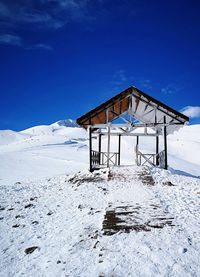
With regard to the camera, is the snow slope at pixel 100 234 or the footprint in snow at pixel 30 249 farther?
the footprint in snow at pixel 30 249

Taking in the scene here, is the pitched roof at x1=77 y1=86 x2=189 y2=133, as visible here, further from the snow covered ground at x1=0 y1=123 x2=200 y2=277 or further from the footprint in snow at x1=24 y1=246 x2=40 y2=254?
the footprint in snow at x1=24 y1=246 x2=40 y2=254

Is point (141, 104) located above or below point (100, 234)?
above

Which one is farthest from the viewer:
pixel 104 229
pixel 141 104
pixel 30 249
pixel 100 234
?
pixel 141 104

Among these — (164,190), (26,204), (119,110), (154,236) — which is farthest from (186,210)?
(119,110)

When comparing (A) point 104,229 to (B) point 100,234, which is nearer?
(B) point 100,234

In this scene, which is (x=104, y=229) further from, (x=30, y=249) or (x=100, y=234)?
(x=30, y=249)

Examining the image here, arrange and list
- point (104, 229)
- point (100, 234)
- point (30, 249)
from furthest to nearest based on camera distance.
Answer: point (104, 229)
point (100, 234)
point (30, 249)

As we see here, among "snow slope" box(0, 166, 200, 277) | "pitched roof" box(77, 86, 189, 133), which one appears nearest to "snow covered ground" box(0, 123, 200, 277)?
"snow slope" box(0, 166, 200, 277)

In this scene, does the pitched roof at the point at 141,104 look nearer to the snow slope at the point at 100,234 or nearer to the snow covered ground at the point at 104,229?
the snow covered ground at the point at 104,229

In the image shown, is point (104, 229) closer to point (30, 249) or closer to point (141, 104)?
point (30, 249)

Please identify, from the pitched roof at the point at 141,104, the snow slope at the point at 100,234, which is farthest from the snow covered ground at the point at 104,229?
the pitched roof at the point at 141,104

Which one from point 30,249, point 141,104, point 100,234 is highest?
point 141,104

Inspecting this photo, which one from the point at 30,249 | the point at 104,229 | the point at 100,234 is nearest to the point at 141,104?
the point at 104,229

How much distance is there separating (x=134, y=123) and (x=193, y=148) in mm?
32609
